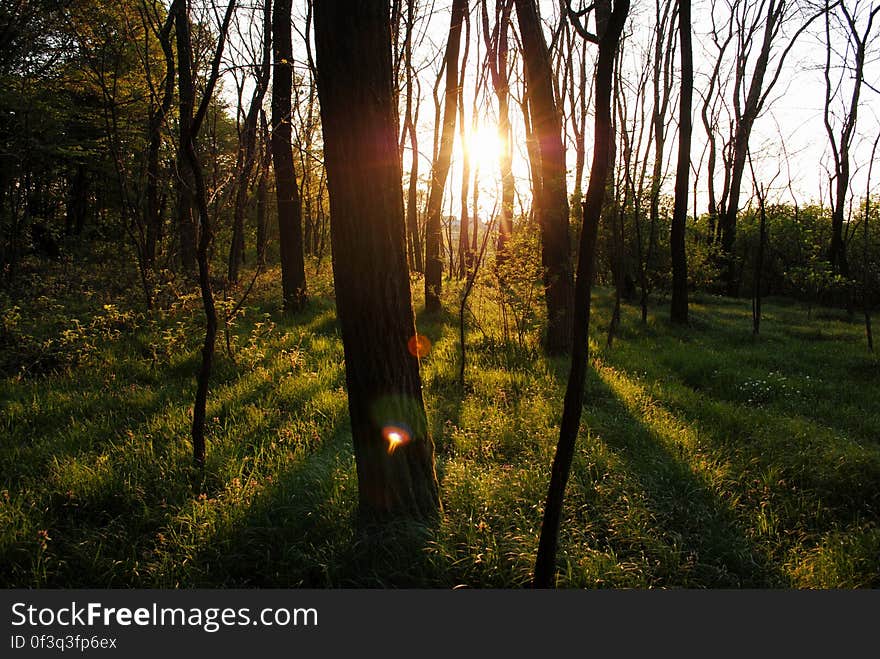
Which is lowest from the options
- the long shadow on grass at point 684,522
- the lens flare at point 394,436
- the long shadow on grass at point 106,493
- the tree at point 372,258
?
the long shadow on grass at point 684,522

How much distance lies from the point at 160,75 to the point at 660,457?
13571 mm

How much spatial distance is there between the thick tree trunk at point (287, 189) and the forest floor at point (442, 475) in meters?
3.14

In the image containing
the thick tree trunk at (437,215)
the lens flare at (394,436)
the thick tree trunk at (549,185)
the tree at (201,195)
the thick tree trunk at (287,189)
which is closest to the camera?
the lens flare at (394,436)

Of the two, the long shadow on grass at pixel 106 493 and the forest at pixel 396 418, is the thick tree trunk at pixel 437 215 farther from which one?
the long shadow on grass at pixel 106 493

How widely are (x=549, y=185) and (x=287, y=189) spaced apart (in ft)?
16.8

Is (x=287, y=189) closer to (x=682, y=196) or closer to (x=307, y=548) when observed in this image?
(x=307, y=548)

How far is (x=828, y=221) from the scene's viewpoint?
15.7m

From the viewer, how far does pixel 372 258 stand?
2.19 m

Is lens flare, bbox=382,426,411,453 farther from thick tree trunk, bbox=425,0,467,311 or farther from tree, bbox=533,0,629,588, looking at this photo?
thick tree trunk, bbox=425,0,467,311

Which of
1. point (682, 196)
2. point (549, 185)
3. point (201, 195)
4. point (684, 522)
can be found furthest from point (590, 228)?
point (682, 196)

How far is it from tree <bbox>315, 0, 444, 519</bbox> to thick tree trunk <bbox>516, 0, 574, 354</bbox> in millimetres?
4129

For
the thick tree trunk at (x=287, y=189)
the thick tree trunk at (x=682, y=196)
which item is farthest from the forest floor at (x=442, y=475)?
the thick tree trunk at (x=682, y=196)

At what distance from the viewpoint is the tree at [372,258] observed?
82.5 inches

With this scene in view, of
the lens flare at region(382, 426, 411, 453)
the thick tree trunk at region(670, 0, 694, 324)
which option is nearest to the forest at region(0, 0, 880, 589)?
the lens flare at region(382, 426, 411, 453)
